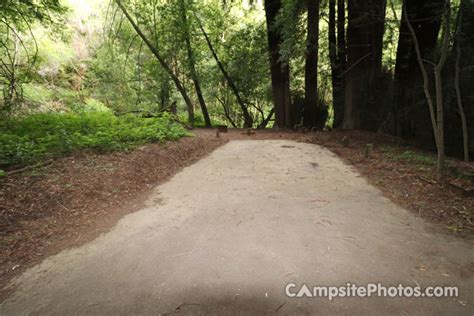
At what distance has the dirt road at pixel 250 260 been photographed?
2150mm

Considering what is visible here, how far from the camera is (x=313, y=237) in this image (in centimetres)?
300

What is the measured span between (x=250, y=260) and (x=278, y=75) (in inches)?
403

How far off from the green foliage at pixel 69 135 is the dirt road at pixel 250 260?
304cm

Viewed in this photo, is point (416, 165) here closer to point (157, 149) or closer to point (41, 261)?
point (157, 149)

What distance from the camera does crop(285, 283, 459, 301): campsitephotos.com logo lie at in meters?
2.16

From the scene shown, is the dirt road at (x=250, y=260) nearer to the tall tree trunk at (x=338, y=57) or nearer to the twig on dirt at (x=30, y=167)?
the twig on dirt at (x=30, y=167)

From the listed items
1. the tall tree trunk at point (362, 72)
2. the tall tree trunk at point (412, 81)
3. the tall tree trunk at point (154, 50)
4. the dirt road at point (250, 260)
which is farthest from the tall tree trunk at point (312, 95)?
the dirt road at point (250, 260)

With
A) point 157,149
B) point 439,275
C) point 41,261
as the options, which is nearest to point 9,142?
point 157,149

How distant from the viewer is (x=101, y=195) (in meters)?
4.34

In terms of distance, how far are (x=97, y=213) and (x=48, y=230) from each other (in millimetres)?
645

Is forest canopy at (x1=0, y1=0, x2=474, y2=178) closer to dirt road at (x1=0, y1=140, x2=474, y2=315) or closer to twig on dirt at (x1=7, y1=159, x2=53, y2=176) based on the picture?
twig on dirt at (x1=7, y1=159, x2=53, y2=176)

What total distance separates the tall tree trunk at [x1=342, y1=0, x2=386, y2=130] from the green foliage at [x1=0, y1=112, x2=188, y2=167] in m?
5.97

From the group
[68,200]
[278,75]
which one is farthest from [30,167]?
[278,75]

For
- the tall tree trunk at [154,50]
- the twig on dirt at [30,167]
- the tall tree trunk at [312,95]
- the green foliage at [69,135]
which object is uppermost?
the tall tree trunk at [154,50]
